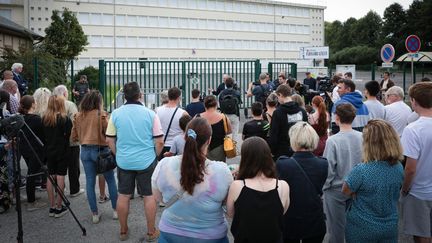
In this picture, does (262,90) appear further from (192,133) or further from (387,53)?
(192,133)

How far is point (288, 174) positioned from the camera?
157 inches

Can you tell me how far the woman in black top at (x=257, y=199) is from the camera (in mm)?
3359

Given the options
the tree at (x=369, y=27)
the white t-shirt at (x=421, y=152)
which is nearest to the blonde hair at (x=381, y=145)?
the white t-shirt at (x=421, y=152)

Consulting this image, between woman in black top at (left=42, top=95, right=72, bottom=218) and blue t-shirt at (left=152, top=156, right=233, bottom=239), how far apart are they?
3.63 meters

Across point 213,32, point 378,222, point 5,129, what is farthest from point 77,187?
point 213,32

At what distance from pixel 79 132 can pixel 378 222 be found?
14.1 ft

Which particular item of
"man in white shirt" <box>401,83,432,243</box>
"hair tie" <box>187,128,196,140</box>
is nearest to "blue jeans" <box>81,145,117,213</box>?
"hair tie" <box>187,128,196,140</box>

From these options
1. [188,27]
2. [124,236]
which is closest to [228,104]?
[124,236]

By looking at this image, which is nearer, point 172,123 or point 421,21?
point 172,123

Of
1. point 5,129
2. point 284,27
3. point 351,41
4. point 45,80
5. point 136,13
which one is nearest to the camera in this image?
point 5,129

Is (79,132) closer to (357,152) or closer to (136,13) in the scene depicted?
(357,152)

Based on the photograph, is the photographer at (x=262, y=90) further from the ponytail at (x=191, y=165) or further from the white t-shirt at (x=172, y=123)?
the ponytail at (x=191, y=165)

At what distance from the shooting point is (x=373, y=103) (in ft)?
22.8

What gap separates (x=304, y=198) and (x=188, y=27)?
7648 cm
